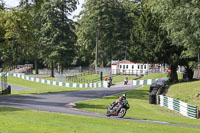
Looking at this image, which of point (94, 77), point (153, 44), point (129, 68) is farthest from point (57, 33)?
point (153, 44)

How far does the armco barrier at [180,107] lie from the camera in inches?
882

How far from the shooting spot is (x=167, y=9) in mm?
24438

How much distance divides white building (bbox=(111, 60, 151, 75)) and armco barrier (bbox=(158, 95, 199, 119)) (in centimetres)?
3857

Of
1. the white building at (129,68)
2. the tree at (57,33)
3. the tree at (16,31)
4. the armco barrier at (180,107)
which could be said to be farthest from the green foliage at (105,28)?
the armco barrier at (180,107)

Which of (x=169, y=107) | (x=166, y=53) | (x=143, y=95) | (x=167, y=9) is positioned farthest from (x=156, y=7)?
(x=166, y=53)

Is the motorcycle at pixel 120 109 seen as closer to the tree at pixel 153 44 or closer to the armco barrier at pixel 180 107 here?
the armco barrier at pixel 180 107

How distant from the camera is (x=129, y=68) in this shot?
6975 cm

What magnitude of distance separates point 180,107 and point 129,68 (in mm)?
45212

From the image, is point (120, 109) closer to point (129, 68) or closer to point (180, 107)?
point (180, 107)

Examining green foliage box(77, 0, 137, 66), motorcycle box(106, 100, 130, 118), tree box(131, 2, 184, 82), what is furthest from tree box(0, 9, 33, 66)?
green foliage box(77, 0, 137, 66)

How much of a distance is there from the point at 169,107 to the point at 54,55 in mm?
40357

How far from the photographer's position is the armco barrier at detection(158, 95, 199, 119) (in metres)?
22.4

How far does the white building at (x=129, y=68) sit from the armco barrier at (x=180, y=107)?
38.6m

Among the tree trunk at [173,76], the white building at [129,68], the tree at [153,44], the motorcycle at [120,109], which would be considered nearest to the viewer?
the motorcycle at [120,109]
